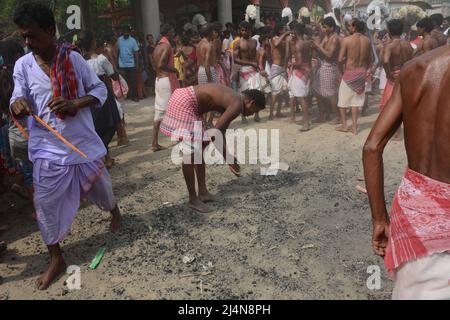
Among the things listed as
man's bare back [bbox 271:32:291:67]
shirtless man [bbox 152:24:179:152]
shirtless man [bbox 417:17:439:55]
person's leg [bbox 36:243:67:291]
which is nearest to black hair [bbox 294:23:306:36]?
man's bare back [bbox 271:32:291:67]

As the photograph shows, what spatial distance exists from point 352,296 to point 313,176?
2237 mm

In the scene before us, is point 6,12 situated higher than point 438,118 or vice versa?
point 6,12

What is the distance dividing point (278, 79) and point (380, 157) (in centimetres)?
627

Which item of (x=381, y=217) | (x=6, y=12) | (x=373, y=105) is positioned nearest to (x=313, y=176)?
(x=381, y=217)

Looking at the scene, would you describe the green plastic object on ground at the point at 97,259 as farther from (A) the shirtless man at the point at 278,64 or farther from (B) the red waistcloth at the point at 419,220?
(A) the shirtless man at the point at 278,64

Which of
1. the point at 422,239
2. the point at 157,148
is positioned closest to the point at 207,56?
the point at 157,148

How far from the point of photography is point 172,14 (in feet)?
52.8

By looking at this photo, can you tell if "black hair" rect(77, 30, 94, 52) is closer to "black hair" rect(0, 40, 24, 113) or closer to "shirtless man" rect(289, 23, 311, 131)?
"black hair" rect(0, 40, 24, 113)

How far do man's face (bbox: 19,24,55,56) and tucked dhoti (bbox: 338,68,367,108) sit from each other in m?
4.96

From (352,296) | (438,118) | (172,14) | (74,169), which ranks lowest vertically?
(352,296)

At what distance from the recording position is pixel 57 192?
2.79 meters

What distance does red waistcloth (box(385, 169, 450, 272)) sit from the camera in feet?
4.40

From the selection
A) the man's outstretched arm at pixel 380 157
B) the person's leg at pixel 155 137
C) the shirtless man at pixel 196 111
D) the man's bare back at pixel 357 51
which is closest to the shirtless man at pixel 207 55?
the person's leg at pixel 155 137
